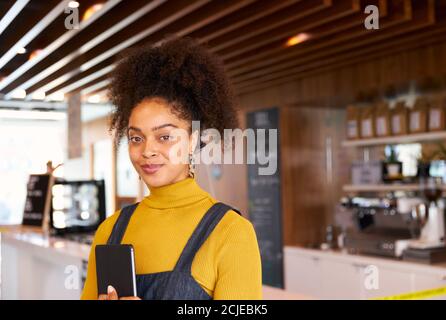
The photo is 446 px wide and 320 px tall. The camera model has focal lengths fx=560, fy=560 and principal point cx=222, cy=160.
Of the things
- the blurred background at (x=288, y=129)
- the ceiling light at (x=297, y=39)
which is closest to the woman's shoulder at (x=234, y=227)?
the blurred background at (x=288, y=129)

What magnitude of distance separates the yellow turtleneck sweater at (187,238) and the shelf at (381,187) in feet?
10.7

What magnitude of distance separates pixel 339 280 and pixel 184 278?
3228 millimetres

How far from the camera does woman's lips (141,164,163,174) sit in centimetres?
88

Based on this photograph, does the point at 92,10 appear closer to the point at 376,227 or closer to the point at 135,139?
the point at 135,139

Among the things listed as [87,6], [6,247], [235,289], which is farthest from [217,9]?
[6,247]

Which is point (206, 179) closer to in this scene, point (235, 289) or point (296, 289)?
point (235, 289)

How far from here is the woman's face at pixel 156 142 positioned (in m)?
0.87

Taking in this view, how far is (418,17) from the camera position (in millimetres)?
2787

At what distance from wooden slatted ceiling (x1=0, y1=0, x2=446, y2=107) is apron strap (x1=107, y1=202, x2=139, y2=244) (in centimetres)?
125

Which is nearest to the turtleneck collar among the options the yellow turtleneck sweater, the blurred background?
the yellow turtleneck sweater

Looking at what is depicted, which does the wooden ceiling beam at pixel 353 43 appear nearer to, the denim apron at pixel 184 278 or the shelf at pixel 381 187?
the shelf at pixel 381 187

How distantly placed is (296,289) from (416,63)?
→ 1912mm

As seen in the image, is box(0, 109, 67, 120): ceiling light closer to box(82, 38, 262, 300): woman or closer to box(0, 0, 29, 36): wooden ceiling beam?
box(0, 0, 29, 36): wooden ceiling beam

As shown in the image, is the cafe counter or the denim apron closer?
the denim apron
